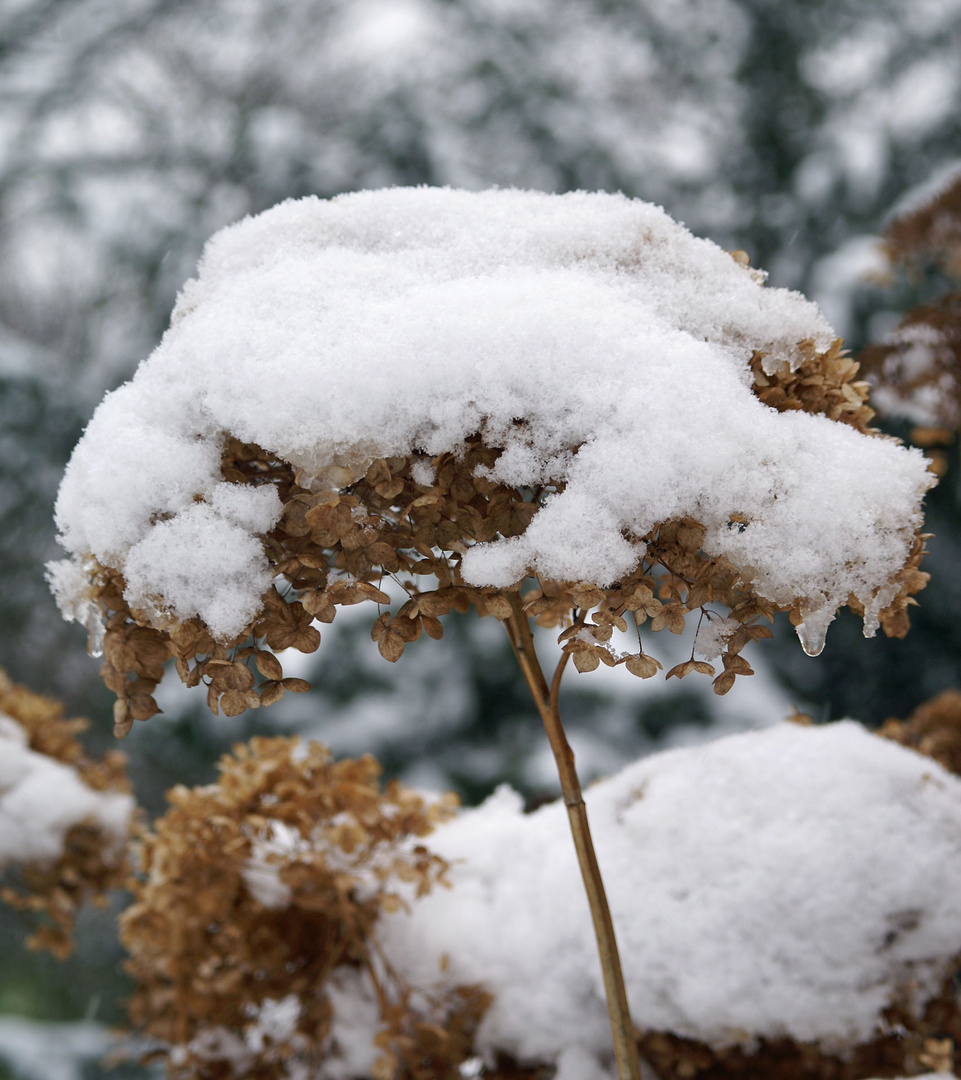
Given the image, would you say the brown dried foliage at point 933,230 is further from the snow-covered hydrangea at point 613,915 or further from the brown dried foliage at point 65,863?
the brown dried foliage at point 65,863

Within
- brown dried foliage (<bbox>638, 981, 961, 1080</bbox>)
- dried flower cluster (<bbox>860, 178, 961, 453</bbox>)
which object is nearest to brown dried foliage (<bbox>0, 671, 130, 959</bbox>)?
brown dried foliage (<bbox>638, 981, 961, 1080</bbox>)

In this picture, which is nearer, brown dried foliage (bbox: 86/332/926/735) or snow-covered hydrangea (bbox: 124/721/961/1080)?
brown dried foliage (bbox: 86/332/926/735)

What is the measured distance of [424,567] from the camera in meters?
0.59

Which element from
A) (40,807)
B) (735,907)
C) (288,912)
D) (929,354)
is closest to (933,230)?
(929,354)

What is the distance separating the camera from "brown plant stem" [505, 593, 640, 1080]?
73 centimetres

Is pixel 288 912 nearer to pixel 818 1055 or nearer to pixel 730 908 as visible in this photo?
pixel 730 908

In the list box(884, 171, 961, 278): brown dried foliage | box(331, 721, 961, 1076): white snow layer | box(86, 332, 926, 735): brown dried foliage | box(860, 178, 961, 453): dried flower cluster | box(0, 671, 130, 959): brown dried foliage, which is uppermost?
box(884, 171, 961, 278): brown dried foliage

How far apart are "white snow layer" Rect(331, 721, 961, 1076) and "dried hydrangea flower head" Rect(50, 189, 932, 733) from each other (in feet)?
1.62

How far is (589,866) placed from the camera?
0.74 meters

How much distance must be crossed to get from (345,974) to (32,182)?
11.0ft

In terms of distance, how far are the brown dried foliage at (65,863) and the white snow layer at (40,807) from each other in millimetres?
23

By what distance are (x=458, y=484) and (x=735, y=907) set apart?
2.36 feet

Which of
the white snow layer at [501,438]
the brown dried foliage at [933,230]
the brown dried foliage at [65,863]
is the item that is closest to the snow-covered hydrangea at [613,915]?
the brown dried foliage at [65,863]

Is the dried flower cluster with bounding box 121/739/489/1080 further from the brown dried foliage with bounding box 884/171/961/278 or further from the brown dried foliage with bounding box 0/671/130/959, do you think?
the brown dried foliage with bounding box 884/171/961/278
